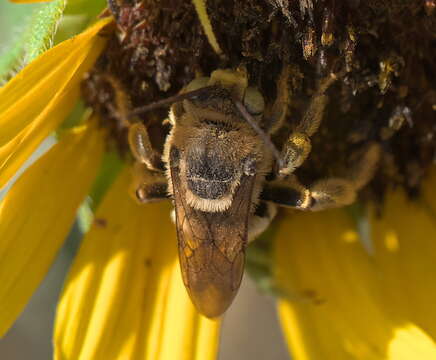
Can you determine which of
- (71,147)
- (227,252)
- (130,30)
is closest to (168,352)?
(227,252)

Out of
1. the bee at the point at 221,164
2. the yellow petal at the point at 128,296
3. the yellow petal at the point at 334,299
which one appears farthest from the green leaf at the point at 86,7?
the yellow petal at the point at 334,299

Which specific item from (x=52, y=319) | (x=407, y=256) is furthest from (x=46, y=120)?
(x=407, y=256)

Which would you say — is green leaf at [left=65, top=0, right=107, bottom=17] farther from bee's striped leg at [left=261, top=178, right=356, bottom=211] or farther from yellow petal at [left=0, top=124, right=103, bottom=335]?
bee's striped leg at [left=261, top=178, right=356, bottom=211]

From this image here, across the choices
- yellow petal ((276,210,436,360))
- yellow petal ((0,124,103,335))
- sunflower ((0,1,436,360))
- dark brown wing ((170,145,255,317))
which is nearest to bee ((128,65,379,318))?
dark brown wing ((170,145,255,317))

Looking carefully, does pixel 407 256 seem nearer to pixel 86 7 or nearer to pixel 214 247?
pixel 214 247

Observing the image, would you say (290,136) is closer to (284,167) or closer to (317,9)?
(284,167)
